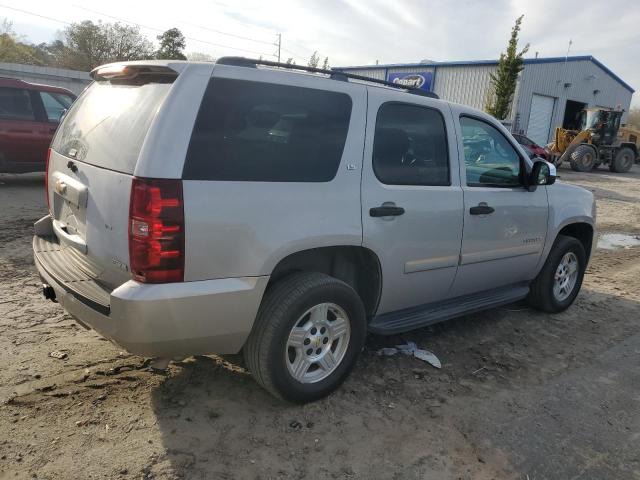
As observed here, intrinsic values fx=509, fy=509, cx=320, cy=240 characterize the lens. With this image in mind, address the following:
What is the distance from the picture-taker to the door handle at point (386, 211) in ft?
10.5

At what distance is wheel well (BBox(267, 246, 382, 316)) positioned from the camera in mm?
3132

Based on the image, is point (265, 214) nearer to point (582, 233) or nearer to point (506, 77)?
point (582, 233)

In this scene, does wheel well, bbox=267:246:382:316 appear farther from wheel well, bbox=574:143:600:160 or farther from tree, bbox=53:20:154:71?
tree, bbox=53:20:154:71

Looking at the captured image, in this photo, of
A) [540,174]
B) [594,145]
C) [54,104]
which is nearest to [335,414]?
[540,174]

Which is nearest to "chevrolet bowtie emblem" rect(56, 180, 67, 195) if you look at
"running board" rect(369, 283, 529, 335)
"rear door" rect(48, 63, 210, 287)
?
"rear door" rect(48, 63, 210, 287)

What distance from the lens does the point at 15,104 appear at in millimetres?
9062

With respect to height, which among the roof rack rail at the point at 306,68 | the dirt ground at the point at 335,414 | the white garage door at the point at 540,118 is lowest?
the dirt ground at the point at 335,414

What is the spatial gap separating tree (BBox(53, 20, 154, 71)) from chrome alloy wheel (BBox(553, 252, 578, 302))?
4440 cm

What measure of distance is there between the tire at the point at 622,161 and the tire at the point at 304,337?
993 inches

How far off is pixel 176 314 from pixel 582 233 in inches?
176

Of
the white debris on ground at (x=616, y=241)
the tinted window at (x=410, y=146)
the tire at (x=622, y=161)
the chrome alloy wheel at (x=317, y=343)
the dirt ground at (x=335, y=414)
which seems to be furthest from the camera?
the tire at (x=622, y=161)

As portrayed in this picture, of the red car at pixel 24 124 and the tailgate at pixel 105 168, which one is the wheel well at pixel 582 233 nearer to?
the tailgate at pixel 105 168

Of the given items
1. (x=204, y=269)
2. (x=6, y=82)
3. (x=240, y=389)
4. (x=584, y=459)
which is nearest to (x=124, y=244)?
(x=204, y=269)

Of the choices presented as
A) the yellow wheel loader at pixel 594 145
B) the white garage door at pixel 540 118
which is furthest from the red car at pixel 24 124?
the white garage door at pixel 540 118
